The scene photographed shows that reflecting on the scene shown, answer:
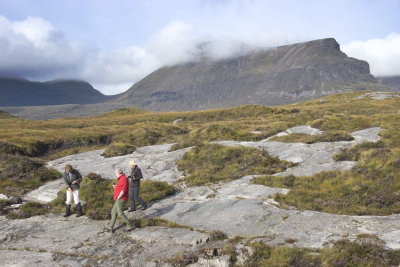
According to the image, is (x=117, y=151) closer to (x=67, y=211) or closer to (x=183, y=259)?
(x=67, y=211)

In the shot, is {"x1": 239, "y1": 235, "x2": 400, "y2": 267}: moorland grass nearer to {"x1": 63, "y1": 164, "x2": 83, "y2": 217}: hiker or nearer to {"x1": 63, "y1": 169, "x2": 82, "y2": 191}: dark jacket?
{"x1": 63, "y1": 164, "x2": 83, "y2": 217}: hiker

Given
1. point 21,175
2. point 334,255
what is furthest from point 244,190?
point 21,175

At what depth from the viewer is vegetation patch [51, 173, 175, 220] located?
14.5m

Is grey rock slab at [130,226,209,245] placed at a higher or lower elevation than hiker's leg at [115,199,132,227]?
lower

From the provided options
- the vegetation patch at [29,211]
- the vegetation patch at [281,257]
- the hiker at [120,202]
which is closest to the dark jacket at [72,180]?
the vegetation patch at [29,211]

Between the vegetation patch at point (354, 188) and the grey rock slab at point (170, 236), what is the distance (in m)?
4.90

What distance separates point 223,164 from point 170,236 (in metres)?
10.4

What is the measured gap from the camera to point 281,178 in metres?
17.2

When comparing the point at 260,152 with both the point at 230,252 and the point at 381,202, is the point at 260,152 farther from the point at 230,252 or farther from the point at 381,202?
the point at 230,252

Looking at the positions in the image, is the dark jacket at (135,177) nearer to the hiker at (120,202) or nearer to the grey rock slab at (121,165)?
the hiker at (120,202)

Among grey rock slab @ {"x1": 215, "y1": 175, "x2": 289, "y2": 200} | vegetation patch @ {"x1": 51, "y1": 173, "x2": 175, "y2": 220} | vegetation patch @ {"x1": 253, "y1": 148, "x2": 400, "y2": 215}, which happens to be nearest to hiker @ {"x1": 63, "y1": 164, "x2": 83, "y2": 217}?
vegetation patch @ {"x1": 51, "y1": 173, "x2": 175, "y2": 220}

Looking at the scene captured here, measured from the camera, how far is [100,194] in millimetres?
16453

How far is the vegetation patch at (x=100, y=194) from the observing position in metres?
14.5

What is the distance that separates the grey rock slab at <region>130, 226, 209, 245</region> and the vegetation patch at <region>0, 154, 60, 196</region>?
10.7 metres
